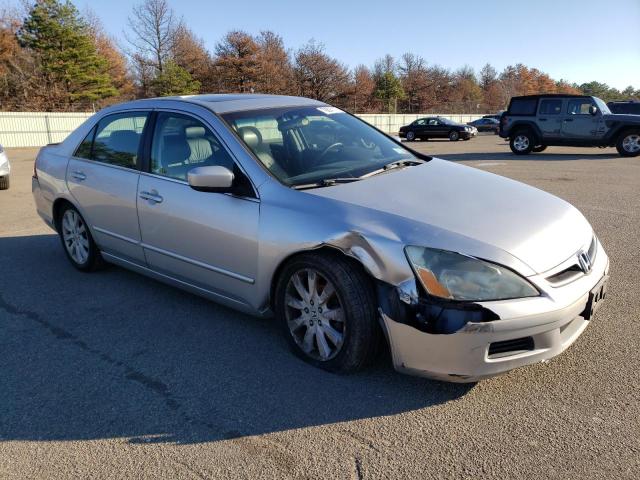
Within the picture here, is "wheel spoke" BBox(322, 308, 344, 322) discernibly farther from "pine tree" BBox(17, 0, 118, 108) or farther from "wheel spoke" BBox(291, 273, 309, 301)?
"pine tree" BBox(17, 0, 118, 108)

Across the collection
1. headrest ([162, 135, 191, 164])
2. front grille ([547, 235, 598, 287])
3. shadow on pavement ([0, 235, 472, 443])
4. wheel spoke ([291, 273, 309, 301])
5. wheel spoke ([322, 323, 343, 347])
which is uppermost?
headrest ([162, 135, 191, 164])

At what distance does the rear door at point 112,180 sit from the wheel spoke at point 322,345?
1849 mm

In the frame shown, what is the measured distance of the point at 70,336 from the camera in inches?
150

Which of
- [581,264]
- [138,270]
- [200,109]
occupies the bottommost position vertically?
[138,270]

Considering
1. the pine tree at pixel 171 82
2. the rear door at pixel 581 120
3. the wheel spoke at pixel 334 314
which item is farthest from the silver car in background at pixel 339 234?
the pine tree at pixel 171 82

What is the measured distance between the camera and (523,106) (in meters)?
17.3

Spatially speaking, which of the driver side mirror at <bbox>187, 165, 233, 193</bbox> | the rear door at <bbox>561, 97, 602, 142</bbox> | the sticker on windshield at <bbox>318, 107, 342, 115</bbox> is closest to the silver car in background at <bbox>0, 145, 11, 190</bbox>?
the sticker on windshield at <bbox>318, 107, 342, 115</bbox>

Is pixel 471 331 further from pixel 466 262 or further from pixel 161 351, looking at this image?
pixel 161 351

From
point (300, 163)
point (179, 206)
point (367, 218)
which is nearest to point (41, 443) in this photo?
point (179, 206)

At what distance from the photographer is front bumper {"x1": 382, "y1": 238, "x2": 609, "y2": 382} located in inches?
101

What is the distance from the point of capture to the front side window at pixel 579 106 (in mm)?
16297

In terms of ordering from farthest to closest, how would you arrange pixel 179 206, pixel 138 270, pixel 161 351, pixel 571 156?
1. pixel 571 156
2. pixel 138 270
3. pixel 179 206
4. pixel 161 351

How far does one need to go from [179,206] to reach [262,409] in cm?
164

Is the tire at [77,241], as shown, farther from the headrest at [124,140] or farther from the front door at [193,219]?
the front door at [193,219]
